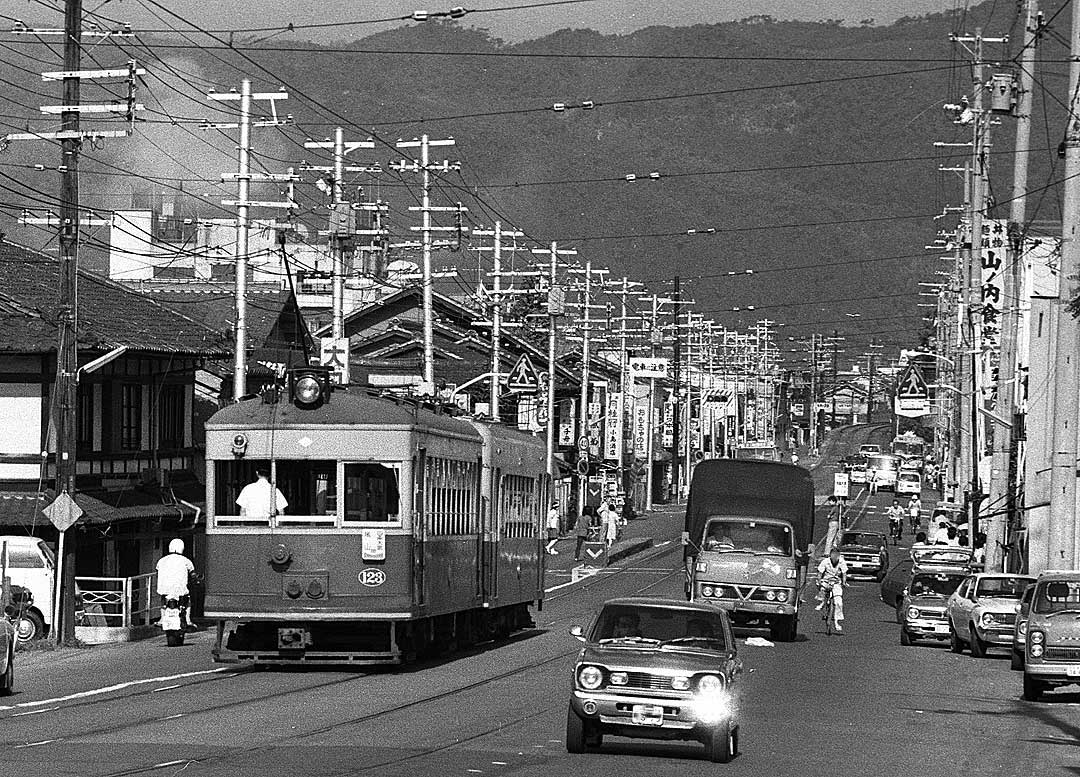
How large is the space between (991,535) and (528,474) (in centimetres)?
2275

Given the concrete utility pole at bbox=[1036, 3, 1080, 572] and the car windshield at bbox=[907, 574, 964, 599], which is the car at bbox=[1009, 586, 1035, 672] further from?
the car windshield at bbox=[907, 574, 964, 599]

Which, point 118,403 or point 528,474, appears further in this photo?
point 118,403

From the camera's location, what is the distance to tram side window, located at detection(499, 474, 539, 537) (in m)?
33.3

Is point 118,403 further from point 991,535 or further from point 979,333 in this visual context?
point 979,333

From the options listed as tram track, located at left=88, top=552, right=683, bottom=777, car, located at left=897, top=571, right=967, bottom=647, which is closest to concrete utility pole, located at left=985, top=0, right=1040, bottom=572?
car, located at left=897, top=571, right=967, bottom=647

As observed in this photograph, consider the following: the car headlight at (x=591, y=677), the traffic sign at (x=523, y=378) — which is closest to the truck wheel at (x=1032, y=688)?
the car headlight at (x=591, y=677)

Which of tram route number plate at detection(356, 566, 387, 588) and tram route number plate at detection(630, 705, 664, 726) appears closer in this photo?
tram route number plate at detection(630, 705, 664, 726)

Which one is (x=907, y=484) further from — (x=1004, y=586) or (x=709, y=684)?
(x=709, y=684)

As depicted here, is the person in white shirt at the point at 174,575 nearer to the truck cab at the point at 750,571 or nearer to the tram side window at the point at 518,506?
the tram side window at the point at 518,506

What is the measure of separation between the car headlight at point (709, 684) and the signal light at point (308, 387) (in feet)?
32.2

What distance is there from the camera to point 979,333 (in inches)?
2768

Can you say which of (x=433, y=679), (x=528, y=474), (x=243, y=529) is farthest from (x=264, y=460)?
(x=528, y=474)

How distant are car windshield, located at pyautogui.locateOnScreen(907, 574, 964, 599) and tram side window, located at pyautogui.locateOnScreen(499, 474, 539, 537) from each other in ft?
32.6

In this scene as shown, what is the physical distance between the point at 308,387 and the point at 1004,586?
53.4 ft
